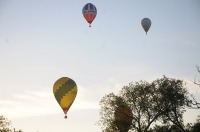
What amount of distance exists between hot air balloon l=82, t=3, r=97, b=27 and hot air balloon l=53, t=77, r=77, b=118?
1260 centimetres

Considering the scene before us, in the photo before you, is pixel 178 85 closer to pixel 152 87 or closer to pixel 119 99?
pixel 152 87

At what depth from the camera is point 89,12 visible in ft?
196

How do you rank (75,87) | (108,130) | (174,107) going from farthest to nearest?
(108,130)
(174,107)
(75,87)

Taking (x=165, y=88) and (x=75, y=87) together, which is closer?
(x=75, y=87)

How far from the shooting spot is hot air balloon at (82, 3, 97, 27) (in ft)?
193

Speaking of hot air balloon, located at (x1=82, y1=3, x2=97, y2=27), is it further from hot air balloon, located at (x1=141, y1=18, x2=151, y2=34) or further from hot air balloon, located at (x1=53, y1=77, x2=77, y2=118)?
hot air balloon, located at (x1=53, y1=77, x2=77, y2=118)

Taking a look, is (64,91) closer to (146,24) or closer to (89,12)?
(89,12)

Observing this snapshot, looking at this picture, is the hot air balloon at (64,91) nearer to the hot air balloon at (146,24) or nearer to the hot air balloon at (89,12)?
the hot air balloon at (89,12)

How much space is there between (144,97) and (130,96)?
107 inches

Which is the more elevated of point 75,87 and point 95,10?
point 95,10

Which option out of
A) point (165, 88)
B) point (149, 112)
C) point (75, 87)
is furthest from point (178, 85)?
point (75, 87)

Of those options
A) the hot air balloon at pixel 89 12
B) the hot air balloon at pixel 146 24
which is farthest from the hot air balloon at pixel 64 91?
the hot air balloon at pixel 146 24

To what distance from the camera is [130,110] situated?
58844mm

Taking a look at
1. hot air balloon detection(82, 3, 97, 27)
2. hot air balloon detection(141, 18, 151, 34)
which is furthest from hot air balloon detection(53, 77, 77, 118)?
hot air balloon detection(141, 18, 151, 34)
